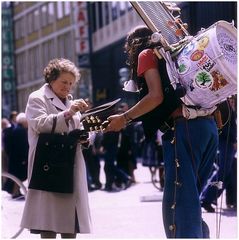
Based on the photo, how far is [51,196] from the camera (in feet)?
15.5

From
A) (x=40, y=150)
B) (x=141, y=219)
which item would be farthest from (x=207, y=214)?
(x=40, y=150)

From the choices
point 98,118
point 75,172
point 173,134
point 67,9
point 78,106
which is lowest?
point 75,172

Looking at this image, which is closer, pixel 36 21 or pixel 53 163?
pixel 53 163

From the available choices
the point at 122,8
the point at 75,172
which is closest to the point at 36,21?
the point at 122,8

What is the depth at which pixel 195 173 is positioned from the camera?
4.18 meters

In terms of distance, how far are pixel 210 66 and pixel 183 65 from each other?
0.17 m

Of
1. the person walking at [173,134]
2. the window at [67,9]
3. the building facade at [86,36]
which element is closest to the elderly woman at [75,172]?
the person walking at [173,134]

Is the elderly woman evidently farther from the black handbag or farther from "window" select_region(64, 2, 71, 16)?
"window" select_region(64, 2, 71, 16)

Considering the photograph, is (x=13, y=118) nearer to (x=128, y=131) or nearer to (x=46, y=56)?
(x=128, y=131)

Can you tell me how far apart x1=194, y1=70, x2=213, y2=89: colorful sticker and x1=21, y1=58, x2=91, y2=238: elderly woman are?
996 millimetres

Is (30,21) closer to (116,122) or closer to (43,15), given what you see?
(43,15)

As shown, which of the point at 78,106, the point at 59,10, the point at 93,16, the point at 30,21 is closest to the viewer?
A: the point at 78,106

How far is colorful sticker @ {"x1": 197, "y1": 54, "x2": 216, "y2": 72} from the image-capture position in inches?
156

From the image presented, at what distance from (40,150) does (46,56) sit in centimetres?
4826
